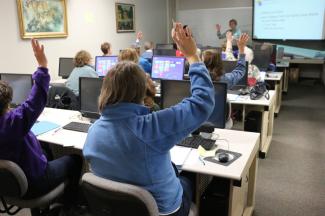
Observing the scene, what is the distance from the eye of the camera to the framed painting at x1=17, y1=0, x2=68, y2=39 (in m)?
4.84

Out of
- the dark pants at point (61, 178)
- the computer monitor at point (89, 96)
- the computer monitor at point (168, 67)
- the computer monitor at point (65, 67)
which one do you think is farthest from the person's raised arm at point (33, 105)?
the computer monitor at point (65, 67)

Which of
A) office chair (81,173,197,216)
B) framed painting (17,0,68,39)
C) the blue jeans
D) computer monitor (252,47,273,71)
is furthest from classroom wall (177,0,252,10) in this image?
office chair (81,173,197,216)

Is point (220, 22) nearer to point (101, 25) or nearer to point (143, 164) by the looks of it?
point (101, 25)

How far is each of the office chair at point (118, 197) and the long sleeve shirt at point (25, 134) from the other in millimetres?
605

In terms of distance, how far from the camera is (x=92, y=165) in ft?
4.86

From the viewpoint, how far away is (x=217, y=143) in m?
2.22

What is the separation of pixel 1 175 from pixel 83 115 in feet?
3.89

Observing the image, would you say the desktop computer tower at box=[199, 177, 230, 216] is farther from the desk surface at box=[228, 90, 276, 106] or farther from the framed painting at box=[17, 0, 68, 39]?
the framed painting at box=[17, 0, 68, 39]

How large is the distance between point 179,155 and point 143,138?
725mm

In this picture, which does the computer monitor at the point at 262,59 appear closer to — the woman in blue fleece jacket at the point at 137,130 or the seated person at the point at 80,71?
the seated person at the point at 80,71

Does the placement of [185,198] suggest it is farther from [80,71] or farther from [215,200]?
[80,71]

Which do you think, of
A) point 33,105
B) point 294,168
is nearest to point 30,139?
point 33,105

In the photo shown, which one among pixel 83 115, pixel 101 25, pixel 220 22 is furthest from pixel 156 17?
pixel 83 115

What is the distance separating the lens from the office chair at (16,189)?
1.70 m
